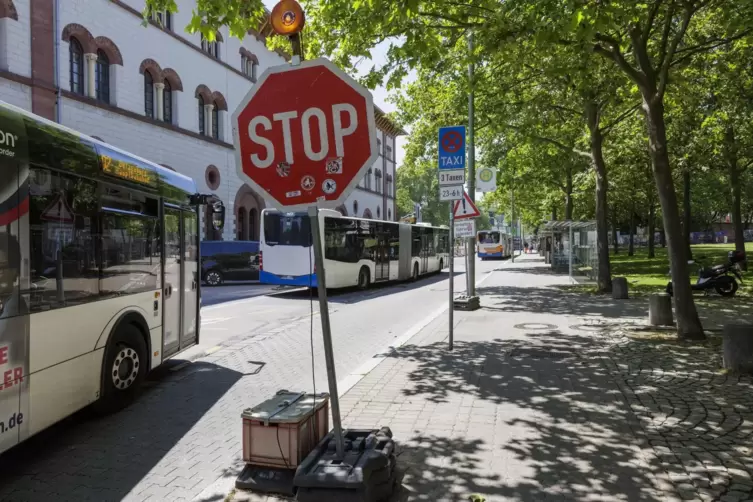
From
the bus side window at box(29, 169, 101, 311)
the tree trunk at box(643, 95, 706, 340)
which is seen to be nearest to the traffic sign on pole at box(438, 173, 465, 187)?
the tree trunk at box(643, 95, 706, 340)

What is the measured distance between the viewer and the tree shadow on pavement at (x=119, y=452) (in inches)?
160

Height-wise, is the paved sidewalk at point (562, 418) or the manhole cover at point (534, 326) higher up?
the manhole cover at point (534, 326)

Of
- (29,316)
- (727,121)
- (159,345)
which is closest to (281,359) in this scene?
(159,345)

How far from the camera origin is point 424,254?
29.4 m

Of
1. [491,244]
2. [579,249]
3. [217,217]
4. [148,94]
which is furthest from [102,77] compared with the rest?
[491,244]

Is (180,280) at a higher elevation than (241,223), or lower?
lower

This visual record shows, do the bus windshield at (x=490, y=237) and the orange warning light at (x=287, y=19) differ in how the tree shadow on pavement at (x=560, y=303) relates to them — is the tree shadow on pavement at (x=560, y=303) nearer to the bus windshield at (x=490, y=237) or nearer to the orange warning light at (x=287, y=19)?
the orange warning light at (x=287, y=19)

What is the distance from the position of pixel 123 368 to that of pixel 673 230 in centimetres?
805

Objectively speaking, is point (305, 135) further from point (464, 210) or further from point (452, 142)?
point (464, 210)

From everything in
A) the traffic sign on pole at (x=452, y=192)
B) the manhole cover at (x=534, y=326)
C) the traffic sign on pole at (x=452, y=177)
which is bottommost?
the manhole cover at (x=534, y=326)

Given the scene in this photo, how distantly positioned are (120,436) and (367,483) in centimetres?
278

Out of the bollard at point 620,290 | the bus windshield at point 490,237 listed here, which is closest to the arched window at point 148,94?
the bollard at point 620,290

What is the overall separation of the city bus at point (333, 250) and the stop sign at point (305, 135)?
1288cm

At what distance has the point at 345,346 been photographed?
380 inches
